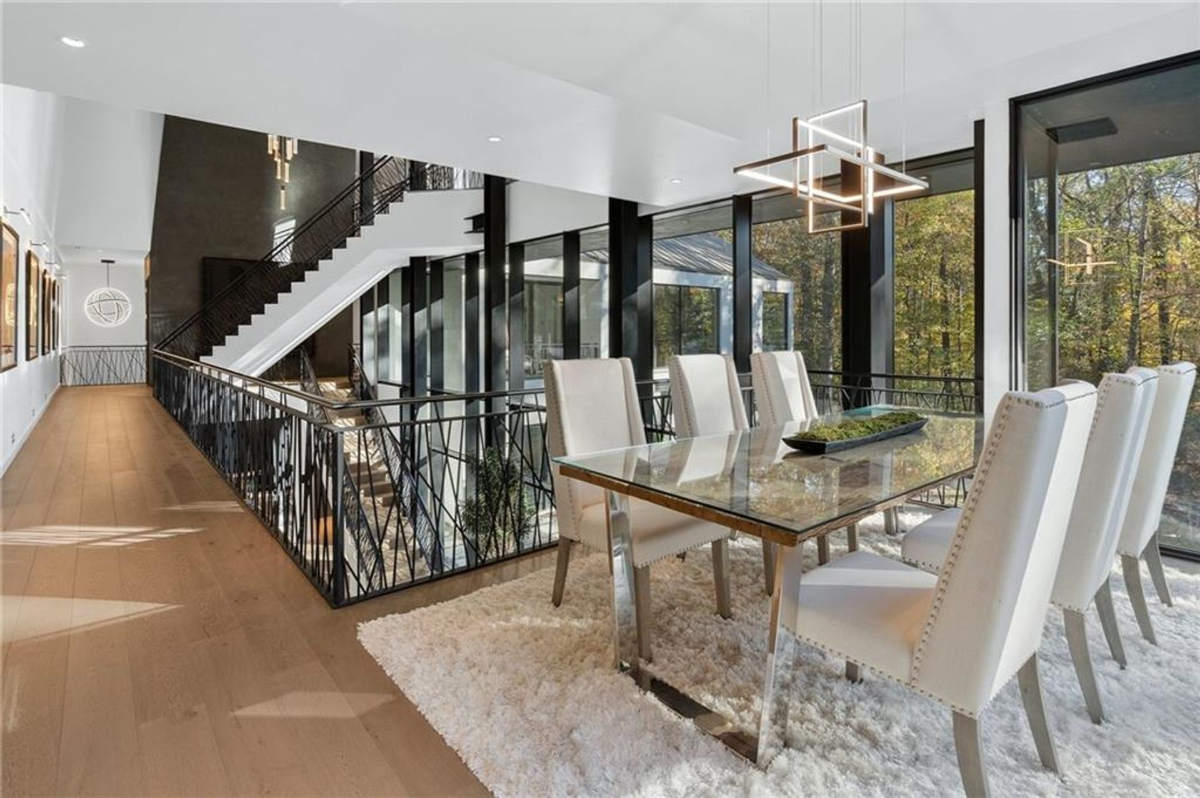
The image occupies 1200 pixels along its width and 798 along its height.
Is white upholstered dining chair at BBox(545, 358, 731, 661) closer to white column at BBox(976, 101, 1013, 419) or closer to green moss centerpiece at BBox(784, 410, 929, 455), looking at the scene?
green moss centerpiece at BBox(784, 410, 929, 455)

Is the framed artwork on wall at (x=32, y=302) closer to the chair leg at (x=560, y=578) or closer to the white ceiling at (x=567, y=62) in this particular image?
the white ceiling at (x=567, y=62)

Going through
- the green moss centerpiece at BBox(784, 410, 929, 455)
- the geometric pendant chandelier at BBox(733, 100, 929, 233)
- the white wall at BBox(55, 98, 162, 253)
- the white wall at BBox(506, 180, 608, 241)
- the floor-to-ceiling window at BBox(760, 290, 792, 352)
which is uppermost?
the white wall at BBox(55, 98, 162, 253)

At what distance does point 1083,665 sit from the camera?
6.05 ft

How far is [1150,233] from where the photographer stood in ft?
10.6

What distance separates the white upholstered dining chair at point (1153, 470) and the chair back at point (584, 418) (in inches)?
72.5

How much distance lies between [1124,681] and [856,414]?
5.22ft

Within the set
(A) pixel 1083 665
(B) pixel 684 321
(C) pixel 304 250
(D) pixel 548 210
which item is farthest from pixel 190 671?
(C) pixel 304 250

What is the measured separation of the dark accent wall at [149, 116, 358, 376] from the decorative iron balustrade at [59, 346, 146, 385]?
4382 mm

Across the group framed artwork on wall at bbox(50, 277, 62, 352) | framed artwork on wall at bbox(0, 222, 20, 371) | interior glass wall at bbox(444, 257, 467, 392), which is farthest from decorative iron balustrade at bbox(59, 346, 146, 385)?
framed artwork on wall at bbox(0, 222, 20, 371)

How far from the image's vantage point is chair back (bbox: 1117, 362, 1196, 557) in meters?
2.15

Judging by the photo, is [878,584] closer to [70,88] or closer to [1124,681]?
[1124,681]

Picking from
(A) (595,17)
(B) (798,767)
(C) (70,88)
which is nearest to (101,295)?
(C) (70,88)

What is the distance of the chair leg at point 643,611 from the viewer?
7.11 feet

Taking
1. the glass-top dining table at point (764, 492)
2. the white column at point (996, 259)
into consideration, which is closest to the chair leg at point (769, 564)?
the glass-top dining table at point (764, 492)
